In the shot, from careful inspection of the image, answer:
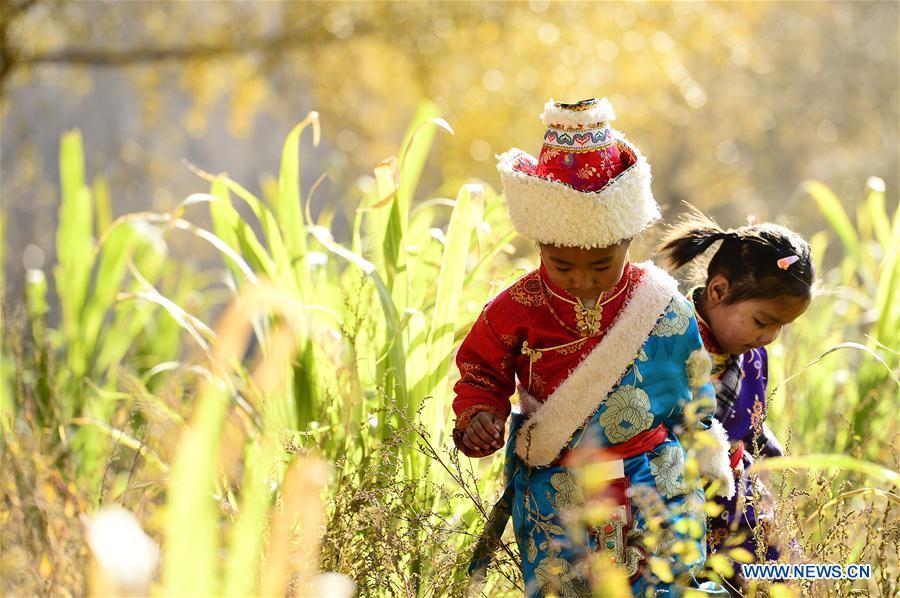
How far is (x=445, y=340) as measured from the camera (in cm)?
196

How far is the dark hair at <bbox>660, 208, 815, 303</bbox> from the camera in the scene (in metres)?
1.83

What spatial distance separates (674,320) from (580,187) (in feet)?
0.99

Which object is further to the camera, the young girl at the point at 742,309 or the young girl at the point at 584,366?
the young girl at the point at 742,309

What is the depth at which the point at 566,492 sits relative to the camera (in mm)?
1593

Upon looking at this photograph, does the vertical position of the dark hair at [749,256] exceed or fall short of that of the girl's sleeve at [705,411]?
it exceeds it

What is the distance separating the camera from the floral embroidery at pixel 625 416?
1583 millimetres

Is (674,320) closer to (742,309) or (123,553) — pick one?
(742,309)

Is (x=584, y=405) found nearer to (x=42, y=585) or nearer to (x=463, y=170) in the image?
(x=42, y=585)

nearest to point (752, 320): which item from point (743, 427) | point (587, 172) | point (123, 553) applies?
point (743, 427)

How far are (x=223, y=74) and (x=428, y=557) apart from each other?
18.8ft

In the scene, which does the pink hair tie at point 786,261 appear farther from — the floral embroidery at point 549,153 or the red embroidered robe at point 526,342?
the floral embroidery at point 549,153

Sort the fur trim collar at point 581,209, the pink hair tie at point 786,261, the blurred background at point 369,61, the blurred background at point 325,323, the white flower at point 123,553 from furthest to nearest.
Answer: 1. the blurred background at point 369,61
2. the pink hair tie at point 786,261
3. the blurred background at point 325,323
4. the fur trim collar at point 581,209
5. the white flower at point 123,553

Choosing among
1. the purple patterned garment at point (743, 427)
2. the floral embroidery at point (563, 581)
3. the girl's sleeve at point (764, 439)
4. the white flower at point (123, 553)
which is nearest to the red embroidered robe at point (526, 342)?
the floral embroidery at point (563, 581)

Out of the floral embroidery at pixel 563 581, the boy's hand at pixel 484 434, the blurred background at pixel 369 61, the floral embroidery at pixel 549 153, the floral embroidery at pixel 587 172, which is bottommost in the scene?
the floral embroidery at pixel 563 581
